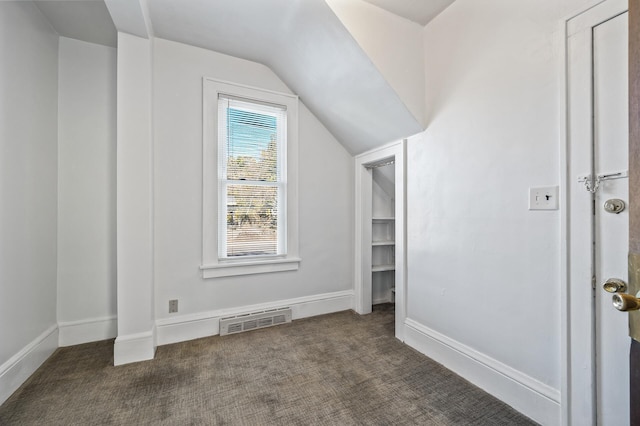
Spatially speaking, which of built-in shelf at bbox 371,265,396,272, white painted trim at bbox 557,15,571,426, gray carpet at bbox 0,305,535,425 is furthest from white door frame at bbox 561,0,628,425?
built-in shelf at bbox 371,265,396,272

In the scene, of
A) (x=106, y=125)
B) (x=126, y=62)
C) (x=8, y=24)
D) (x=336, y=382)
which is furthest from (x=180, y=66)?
(x=336, y=382)

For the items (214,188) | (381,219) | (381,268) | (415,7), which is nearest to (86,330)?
(214,188)

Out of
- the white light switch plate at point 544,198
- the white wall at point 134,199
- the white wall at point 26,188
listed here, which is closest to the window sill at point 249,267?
the white wall at point 134,199

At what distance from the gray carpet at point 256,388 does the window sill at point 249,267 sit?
2.00 feet

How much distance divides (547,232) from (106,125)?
347 cm

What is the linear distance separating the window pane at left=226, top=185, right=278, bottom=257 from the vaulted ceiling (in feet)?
3.82

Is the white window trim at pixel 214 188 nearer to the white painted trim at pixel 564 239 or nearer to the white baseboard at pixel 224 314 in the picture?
the white baseboard at pixel 224 314

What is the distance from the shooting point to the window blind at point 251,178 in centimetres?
275

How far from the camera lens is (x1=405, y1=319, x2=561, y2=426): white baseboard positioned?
1.49 m

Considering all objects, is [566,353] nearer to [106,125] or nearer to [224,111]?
[224,111]

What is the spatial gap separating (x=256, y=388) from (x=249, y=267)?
1192 mm

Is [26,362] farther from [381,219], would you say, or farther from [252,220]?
[381,219]

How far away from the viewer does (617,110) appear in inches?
49.2

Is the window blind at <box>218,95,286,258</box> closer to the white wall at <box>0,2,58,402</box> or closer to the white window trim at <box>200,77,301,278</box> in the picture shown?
the white window trim at <box>200,77,301,278</box>
